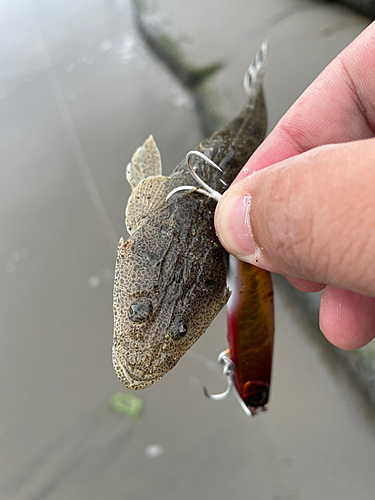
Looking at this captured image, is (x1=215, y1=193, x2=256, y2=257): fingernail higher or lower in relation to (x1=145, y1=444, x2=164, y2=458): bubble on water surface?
higher

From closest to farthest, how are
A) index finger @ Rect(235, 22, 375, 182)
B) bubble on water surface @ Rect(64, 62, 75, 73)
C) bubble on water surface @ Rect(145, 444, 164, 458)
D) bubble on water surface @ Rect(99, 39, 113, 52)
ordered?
index finger @ Rect(235, 22, 375, 182) < bubble on water surface @ Rect(145, 444, 164, 458) < bubble on water surface @ Rect(64, 62, 75, 73) < bubble on water surface @ Rect(99, 39, 113, 52)

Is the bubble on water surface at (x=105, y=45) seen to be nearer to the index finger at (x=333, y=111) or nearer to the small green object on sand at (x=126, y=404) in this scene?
the index finger at (x=333, y=111)

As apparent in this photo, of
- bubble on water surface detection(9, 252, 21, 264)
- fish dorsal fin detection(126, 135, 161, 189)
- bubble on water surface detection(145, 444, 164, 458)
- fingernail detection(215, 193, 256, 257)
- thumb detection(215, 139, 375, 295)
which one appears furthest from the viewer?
bubble on water surface detection(9, 252, 21, 264)

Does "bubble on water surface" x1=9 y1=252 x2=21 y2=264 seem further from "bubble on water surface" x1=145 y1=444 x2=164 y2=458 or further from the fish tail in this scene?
the fish tail

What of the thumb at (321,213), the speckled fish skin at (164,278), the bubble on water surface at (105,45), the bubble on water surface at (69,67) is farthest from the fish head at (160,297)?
the bubble on water surface at (105,45)

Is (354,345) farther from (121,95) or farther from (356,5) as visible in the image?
(356,5)

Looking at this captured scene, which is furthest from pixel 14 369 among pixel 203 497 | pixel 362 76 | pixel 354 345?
pixel 362 76

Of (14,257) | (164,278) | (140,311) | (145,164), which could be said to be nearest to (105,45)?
(14,257)

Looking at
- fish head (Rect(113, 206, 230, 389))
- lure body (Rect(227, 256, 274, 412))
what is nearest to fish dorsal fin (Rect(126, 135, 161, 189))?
fish head (Rect(113, 206, 230, 389))

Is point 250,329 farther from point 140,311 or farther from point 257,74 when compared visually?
point 257,74
